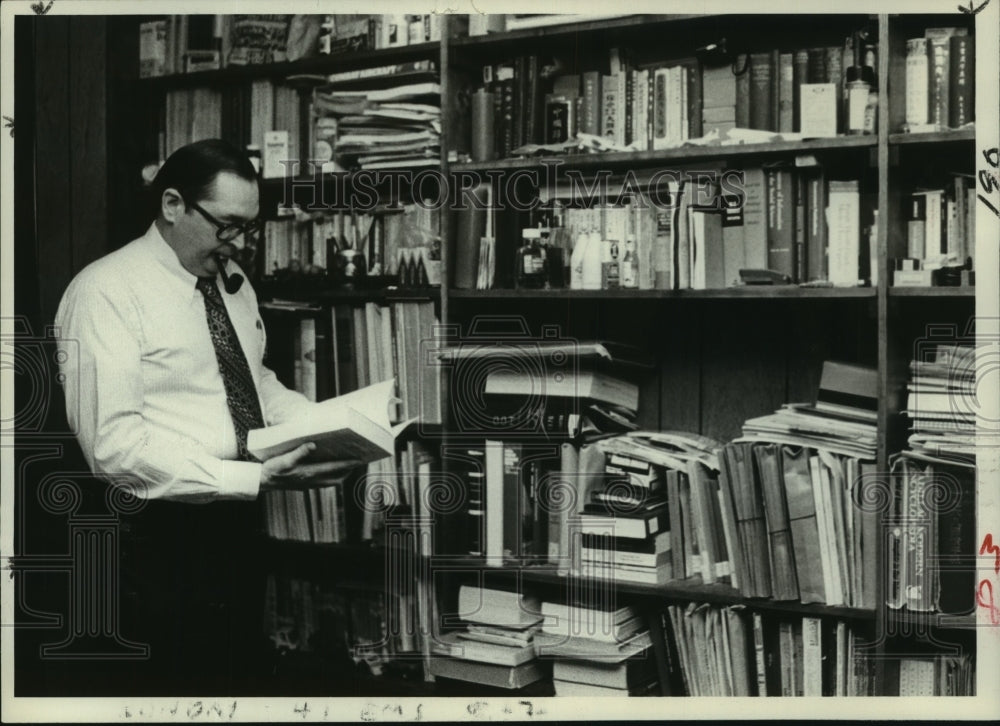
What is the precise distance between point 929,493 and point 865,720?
51 cm

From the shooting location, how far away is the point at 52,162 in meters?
2.82

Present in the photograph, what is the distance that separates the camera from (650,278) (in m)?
2.50

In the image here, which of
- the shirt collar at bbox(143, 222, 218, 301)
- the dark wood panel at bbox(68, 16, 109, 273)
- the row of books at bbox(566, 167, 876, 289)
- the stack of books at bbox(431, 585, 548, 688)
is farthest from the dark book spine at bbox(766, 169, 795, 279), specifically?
the dark wood panel at bbox(68, 16, 109, 273)

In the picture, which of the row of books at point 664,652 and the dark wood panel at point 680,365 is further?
the dark wood panel at point 680,365

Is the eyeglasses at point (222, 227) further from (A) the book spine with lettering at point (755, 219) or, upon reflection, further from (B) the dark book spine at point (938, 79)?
(B) the dark book spine at point (938, 79)

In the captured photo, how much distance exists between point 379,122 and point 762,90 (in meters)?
0.94

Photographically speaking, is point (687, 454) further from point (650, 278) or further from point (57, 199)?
point (57, 199)

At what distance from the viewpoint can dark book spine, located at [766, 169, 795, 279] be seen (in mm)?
2367

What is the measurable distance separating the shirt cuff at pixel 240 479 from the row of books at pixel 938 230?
1422mm

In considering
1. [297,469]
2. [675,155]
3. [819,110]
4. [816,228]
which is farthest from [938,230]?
[297,469]

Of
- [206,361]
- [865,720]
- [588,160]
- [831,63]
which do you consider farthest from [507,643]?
[831,63]

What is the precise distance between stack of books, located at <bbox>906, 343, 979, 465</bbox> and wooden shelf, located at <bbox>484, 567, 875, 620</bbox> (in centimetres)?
38

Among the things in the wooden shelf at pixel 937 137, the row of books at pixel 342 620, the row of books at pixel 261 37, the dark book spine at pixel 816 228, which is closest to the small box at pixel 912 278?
the dark book spine at pixel 816 228

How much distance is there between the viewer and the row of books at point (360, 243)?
2.68 m
